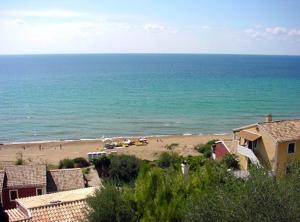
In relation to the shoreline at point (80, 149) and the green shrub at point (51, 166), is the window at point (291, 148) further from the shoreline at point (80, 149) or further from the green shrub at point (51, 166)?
the green shrub at point (51, 166)

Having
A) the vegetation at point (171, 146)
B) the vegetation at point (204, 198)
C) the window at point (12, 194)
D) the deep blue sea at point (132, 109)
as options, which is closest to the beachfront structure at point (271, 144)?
the vegetation at point (204, 198)

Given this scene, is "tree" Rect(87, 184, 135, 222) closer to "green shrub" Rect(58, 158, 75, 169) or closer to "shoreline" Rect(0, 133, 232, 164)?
"green shrub" Rect(58, 158, 75, 169)

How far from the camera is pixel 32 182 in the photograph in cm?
2841

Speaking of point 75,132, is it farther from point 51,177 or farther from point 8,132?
point 51,177

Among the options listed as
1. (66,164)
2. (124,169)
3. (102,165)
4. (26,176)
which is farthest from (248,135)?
(66,164)

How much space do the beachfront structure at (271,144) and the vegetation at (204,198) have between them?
10.7 metres

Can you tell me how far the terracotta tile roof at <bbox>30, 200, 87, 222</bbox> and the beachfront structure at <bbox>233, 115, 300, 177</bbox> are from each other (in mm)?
12878

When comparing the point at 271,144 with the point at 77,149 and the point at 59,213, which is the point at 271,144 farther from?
the point at 77,149

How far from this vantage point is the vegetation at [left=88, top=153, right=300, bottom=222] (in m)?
12.1

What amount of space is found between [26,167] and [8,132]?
124ft

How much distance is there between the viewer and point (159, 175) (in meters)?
17.9

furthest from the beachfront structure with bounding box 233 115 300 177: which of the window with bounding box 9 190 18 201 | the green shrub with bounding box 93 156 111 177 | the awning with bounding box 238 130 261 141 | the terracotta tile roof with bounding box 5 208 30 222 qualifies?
the window with bounding box 9 190 18 201

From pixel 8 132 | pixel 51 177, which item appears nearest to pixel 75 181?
pixel 51 177

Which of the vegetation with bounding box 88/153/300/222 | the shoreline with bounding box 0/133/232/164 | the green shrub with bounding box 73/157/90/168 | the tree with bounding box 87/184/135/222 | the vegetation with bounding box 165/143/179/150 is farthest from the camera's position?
the vegetation with bounding box 165/143/179/150
